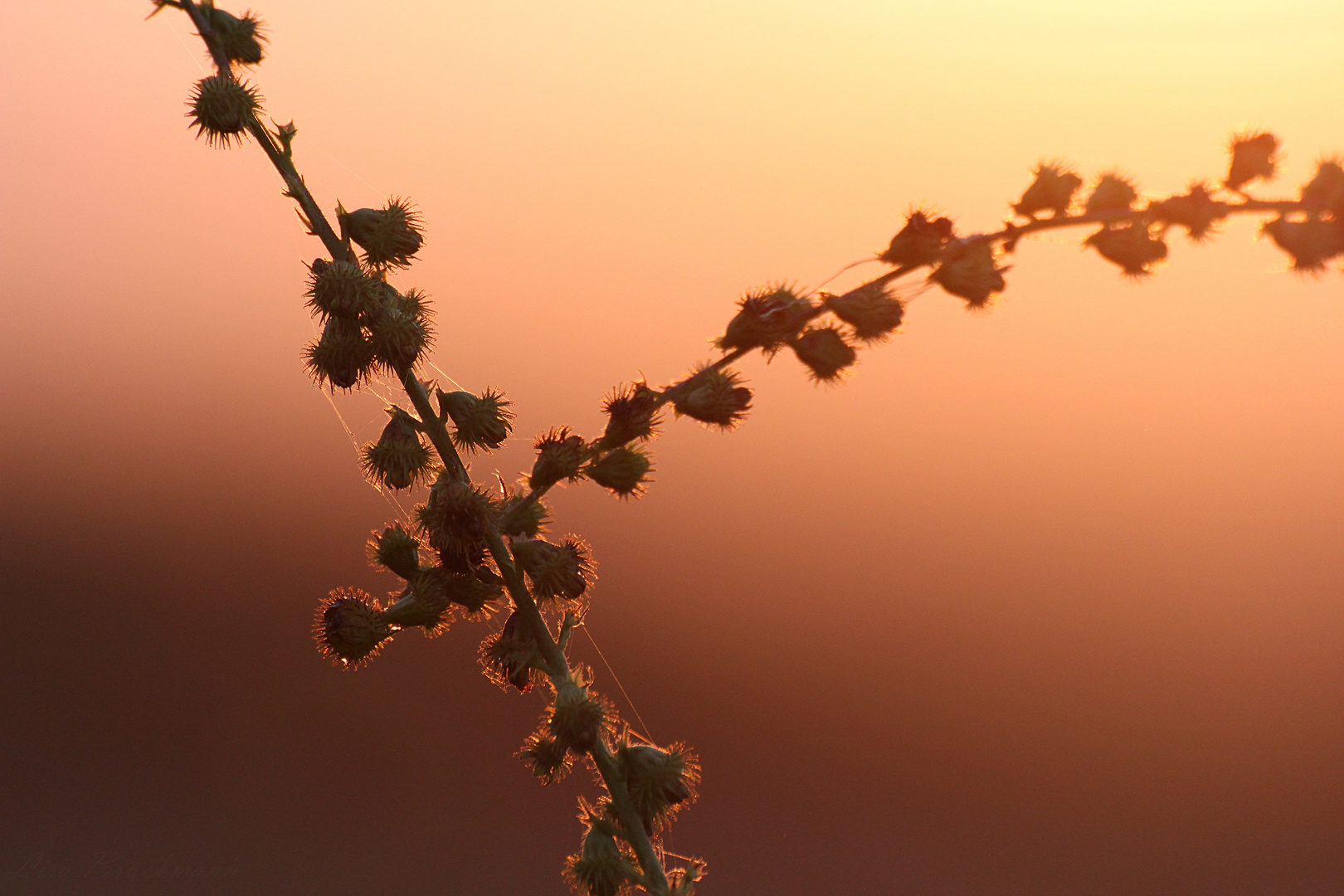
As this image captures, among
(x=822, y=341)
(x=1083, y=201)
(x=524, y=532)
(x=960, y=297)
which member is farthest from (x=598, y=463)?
(x=1083, y=201)

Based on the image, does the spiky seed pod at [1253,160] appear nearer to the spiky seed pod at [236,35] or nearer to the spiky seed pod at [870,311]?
the spiky seed pod at [870,311]

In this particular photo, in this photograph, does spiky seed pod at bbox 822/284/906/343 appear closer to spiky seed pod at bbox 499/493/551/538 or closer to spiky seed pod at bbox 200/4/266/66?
spiky seed pod at bbox 499/493/551/538

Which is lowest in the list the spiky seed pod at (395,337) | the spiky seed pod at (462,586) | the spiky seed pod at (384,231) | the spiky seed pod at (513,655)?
the spiky seed pod at (513,655)

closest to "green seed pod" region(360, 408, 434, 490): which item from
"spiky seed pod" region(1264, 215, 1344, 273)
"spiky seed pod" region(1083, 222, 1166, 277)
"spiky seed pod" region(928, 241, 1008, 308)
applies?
"spiky seed pod" region(928, 241, 1008, 308)

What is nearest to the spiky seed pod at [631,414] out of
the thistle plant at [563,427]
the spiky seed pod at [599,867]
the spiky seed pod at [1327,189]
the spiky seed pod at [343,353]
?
the thistle plant at [563,427]

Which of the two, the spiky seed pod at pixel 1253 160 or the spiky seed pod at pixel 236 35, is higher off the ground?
the spiky seed pod at pixel 236 35

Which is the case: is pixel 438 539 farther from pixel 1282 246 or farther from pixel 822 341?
pixel 1282 246
